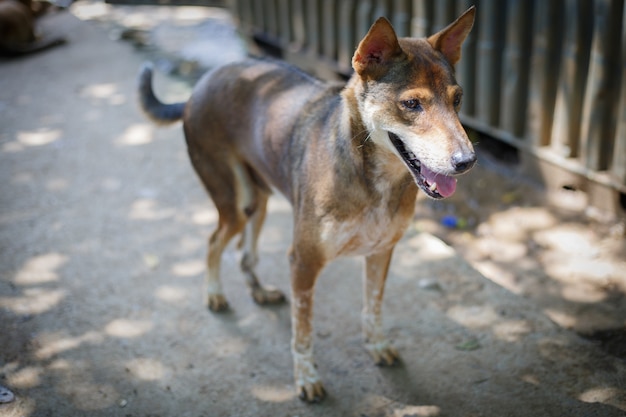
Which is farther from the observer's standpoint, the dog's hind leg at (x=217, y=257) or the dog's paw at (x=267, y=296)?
the dog's paw at (x=267, y=296)

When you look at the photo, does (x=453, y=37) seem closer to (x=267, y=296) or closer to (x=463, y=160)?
(x=463, y=160)

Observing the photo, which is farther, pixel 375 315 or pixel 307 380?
pixel 375 315

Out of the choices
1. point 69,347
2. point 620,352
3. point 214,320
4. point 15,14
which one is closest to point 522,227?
point 620,352

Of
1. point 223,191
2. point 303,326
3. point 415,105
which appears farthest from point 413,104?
point 223,191

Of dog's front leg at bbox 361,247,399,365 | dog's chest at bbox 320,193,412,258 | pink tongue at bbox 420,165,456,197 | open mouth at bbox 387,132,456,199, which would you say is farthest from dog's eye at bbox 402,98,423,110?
dog's front leg at bbox 361,247,399,365

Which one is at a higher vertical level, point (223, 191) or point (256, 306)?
point (223, 191)

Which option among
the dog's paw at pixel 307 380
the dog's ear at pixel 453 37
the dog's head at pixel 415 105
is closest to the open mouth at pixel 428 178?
the dog's head at pixel 415 105

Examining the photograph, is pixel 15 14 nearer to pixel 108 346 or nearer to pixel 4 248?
pixel 4 248

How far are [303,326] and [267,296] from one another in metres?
0.89

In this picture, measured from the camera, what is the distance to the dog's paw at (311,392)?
12.1ft

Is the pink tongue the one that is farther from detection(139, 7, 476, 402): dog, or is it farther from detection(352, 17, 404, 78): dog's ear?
detection(352, 17, 404, 78): dog's ear

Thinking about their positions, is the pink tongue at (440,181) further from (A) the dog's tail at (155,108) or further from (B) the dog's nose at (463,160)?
(A) the dog's tail at (155,108)

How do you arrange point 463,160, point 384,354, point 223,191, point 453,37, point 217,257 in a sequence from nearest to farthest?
point 463,160, point 453,37, point 384,354, point 223,191, point 217,257

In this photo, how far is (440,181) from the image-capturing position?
9.69 feet
